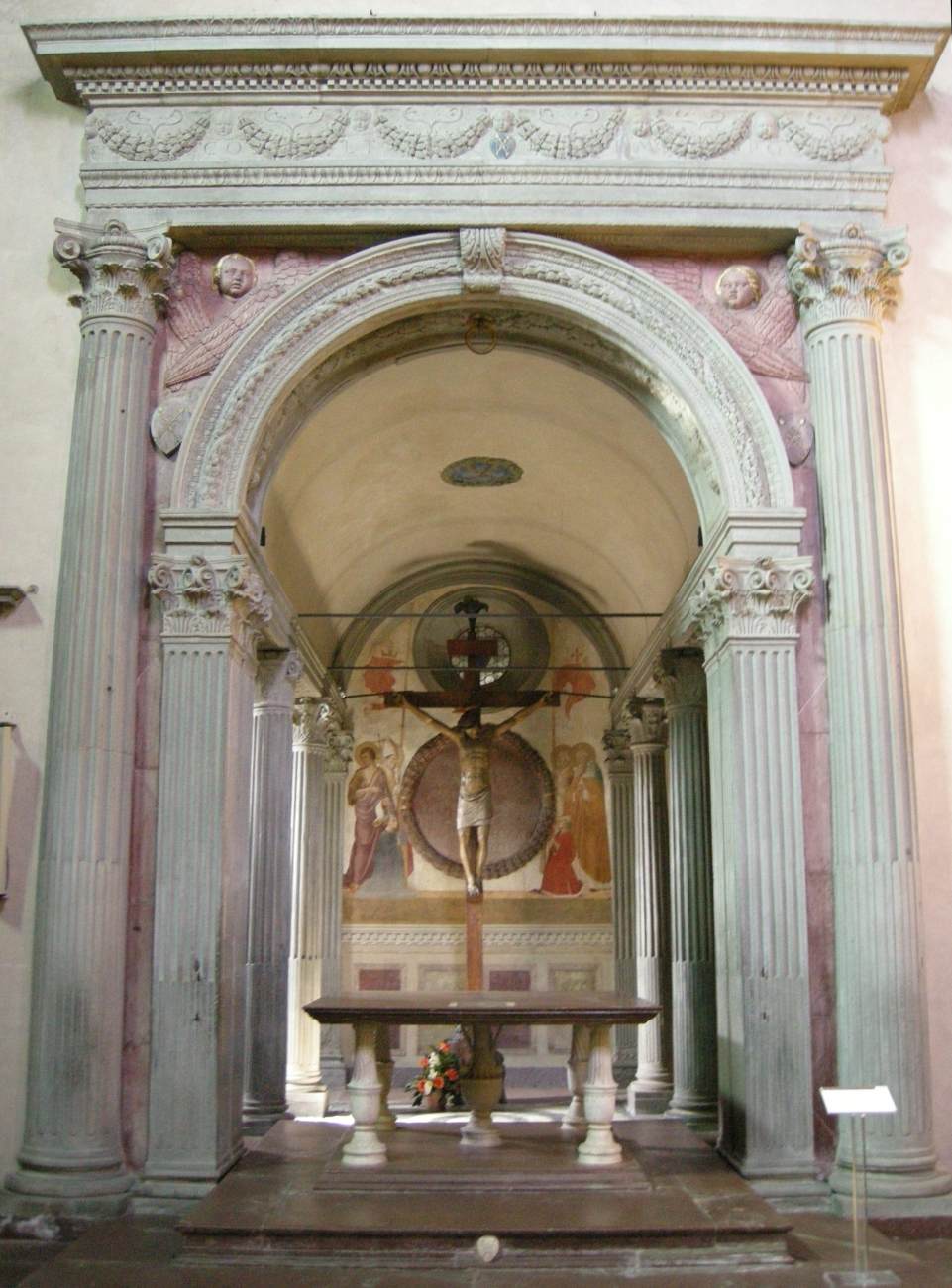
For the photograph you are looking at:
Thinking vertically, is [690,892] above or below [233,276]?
below

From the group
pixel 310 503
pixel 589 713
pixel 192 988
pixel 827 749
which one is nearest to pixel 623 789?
pixel 589 713

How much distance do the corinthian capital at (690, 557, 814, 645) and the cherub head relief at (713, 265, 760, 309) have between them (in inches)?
72.1

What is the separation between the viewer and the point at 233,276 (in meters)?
9.26

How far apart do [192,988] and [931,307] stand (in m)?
6.44

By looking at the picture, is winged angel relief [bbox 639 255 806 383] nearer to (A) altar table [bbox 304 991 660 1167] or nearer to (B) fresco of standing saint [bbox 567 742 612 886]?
(A) altar table [bbox 304 991 660 1167]

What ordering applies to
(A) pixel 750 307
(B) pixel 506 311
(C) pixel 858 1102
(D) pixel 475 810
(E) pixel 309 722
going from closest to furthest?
(C) pixel 858 1102
(A) pixel 750 307
(B) pixel 506 311
(E) pixel 309 722
(D) pixel 475 810

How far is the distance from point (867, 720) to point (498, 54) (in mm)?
4848

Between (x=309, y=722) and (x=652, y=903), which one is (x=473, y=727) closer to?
(x=309, y=722)

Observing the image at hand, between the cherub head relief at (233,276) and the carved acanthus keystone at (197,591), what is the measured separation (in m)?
1.87

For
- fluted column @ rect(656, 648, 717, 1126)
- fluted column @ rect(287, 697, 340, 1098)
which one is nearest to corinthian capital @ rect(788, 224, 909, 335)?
fluted column @ rect(656, 648, 717, 1126)

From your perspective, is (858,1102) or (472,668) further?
(472,668)

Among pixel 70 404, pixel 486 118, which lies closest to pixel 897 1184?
pixel 70 404

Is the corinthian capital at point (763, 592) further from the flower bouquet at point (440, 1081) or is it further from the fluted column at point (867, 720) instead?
the flower bouquet at point (440, 1081)

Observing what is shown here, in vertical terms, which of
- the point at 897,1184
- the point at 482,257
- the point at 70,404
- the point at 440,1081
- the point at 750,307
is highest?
the point at 482,257
